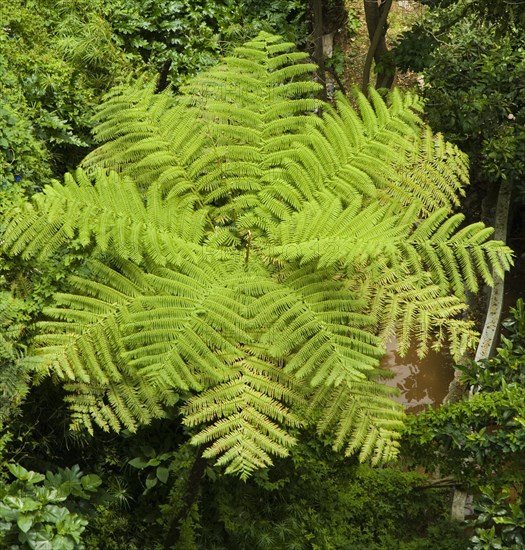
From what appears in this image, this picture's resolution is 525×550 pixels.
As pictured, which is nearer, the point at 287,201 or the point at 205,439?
the point at 205,439

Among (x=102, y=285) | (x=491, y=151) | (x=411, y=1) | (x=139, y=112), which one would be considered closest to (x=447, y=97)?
(x=491, y=151)

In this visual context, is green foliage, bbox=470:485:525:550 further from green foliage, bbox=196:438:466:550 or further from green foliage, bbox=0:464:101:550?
green foliage, bbox=0:464:101:550

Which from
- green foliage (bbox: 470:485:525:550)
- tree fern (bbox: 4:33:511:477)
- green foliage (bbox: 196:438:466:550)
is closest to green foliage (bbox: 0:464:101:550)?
tree fern (bbox: 4:33:511:477)

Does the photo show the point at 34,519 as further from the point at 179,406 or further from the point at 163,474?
the point at 179,406

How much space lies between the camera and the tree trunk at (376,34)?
6988 millimetres

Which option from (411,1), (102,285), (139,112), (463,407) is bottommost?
(463,407)

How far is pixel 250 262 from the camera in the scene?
410cm

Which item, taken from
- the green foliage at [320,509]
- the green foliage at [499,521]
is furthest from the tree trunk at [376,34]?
the green foliage at [499,521]

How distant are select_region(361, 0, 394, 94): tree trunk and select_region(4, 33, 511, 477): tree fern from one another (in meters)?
2.76

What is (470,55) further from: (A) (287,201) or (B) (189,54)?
(A) (287,201)

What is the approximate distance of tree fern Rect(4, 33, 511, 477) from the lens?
3.66 metres

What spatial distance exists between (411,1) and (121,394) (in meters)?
8.42

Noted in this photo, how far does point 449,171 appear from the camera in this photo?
456cm

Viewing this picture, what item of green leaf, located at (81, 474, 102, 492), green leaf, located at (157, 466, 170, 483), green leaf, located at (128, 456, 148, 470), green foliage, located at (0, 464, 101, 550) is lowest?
green leaf, located at (157, 466, 170, 483)
